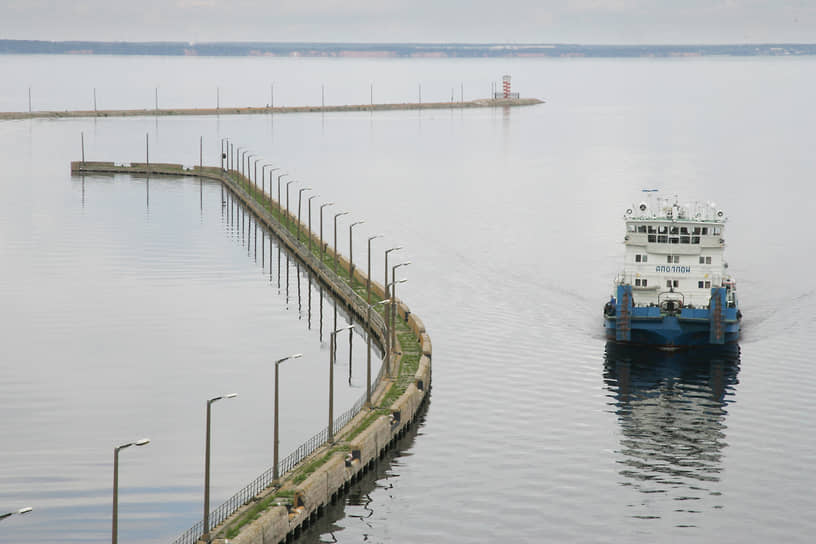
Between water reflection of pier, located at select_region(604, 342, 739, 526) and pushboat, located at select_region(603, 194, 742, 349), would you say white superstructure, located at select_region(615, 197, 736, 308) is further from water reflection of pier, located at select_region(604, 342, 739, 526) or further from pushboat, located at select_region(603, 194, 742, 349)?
water reflection of pier, located at select_region(604, 342, 739, 526)

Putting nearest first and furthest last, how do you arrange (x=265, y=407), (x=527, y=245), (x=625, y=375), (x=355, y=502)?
(x=355, y=502), (x=265, y=407), (x=625, y=375), (x=527, y=245)

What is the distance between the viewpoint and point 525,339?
9531 centimetres

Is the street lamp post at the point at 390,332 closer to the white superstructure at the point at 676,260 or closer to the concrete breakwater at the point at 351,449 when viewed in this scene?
the concrete breakwater at the point at 351,449

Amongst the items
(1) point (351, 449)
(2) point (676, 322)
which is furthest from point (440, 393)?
(2) point (676, 322)

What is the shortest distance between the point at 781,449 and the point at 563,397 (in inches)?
596

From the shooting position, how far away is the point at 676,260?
9369 centimetres

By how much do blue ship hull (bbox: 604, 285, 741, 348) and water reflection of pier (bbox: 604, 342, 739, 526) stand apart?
3.68ft

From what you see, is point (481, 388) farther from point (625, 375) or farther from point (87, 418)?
point (87, 418)

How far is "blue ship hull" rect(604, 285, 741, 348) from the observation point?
90.8m

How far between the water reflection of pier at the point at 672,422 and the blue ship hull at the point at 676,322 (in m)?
1.12

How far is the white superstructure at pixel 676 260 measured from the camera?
93.1 m

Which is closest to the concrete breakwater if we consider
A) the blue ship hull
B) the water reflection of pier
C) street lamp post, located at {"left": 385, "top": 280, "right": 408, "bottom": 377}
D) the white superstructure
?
street lamp post, located at {"left": 385, "top": 280, "right": 408, "bottom": 377}

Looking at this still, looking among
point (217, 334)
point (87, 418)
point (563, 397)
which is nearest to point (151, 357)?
point (217, 334)

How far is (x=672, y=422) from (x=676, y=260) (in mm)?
21144
